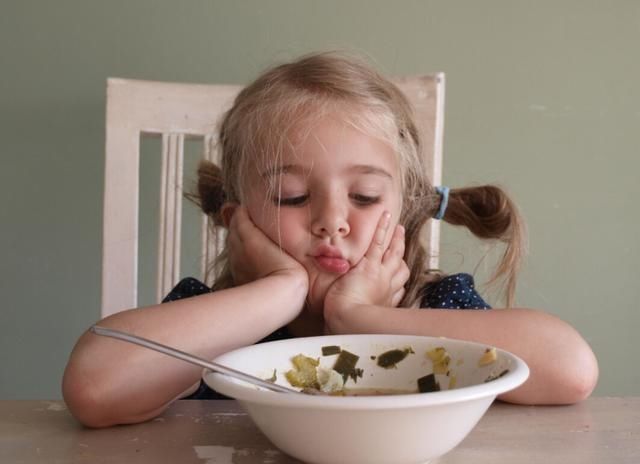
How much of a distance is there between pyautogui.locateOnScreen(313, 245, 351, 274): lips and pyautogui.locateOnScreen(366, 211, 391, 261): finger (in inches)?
1.9

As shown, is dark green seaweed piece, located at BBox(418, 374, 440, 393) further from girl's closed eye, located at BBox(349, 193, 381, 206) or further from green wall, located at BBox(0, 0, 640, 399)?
green wall, located at BBox(0, 0, 640, 399)

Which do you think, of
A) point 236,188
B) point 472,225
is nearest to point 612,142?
point 472,225

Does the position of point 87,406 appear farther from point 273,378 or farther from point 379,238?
point 379,238

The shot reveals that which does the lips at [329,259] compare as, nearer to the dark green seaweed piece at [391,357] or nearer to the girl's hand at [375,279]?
the girl's hand at [375,279]

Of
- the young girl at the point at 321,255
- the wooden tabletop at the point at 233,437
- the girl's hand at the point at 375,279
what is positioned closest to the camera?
the wooden tabletop at the point at 233,437

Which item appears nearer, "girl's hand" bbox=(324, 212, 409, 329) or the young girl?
the young girl

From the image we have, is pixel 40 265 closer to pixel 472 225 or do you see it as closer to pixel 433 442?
pixel 472 225

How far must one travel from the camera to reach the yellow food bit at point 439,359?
546 mm

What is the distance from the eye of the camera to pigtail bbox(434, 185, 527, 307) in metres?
1.02

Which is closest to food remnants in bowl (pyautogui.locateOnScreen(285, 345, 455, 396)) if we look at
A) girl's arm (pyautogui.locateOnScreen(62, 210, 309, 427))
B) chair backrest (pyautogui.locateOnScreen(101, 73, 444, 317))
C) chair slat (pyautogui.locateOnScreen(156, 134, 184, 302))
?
girl's arm (pyautogui.locateOnScreen(62, 210, 309, 427))

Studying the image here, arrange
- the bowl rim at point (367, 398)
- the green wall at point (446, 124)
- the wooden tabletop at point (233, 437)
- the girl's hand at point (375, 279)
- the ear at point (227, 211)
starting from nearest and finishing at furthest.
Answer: the bowl rim at point (367, 398), the wooden tabletop at point (233, 437), the girl's hand at point (375, 279), the ear at point (227, 211), the green wall at point (446, 124)

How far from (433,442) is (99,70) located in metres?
1.22

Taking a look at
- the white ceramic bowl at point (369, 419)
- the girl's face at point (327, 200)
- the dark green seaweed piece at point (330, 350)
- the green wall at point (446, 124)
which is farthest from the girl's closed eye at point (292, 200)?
the green wall at point (446, 124)

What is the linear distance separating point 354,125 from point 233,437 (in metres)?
0.46
